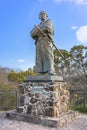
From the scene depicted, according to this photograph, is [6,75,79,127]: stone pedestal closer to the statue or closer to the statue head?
the statue

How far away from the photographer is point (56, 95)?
252 inches

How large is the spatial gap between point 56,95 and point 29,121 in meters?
1.04

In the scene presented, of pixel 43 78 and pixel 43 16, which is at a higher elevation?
pixel 43 16

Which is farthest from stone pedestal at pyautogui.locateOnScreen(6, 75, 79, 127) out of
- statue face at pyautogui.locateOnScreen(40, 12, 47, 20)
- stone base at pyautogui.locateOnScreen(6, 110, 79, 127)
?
statue face at pyautogui.locateOnScreen(40, 12, 47, 20)

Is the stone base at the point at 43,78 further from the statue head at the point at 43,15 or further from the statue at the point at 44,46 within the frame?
the statue head at the point at 43,15

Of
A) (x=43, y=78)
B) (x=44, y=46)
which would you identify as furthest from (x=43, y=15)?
(x=43, y=78)

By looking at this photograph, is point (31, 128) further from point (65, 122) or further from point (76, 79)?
point (76, 79)

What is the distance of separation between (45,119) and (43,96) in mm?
743

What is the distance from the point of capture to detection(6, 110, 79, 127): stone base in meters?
5.78

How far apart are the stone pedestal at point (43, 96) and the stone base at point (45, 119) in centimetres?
20

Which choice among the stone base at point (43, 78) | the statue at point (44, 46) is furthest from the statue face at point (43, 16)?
the stone base at point (43, 78)

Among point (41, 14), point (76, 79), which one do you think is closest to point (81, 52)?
point (76, 79)

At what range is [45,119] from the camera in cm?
594

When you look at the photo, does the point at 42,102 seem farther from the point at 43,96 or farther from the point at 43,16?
the point at 43,16
